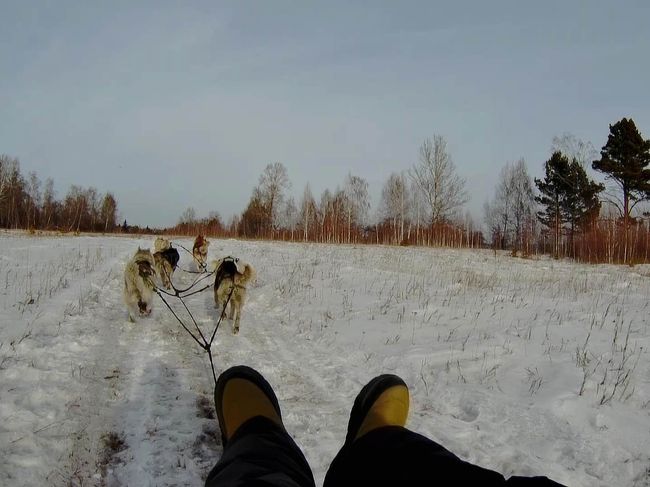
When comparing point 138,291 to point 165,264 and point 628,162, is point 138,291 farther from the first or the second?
point 628,162

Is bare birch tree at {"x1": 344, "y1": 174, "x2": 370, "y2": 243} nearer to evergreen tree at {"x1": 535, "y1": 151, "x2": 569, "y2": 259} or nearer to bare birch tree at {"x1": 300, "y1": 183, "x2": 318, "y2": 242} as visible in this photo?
bare birch tree at {"x1": 300, "y1": 183, "x2": 318, "y2": 242}

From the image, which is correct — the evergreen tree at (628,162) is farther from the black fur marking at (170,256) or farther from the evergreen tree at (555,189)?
the black fur marking at (170,256)

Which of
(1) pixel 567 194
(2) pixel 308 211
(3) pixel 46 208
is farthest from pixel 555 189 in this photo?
(3) pixel 46 208

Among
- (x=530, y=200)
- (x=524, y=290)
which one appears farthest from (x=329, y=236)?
(x=524, y=290)

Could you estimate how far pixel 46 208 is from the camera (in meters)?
59.6

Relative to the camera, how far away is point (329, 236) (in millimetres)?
42625

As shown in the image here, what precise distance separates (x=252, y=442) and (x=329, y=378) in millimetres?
2788

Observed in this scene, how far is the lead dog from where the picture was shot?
1016cm

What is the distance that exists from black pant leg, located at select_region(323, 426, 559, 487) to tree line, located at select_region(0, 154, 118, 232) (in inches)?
2012

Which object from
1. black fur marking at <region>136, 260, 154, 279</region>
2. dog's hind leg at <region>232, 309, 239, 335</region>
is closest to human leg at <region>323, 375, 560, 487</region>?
dog's hind leg at <region>232, 309, 239, 335</region>

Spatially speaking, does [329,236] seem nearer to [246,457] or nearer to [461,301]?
[461,301]

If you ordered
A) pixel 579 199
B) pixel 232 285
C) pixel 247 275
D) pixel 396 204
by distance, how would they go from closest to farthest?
pixel 232 285
pixel 247 275
pixel 579 199
pixel 396 204

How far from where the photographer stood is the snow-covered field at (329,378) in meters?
2.82

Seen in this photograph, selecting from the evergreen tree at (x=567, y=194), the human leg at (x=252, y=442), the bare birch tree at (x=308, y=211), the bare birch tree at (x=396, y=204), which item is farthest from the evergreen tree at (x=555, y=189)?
the human leg at (x=252, y=442)
